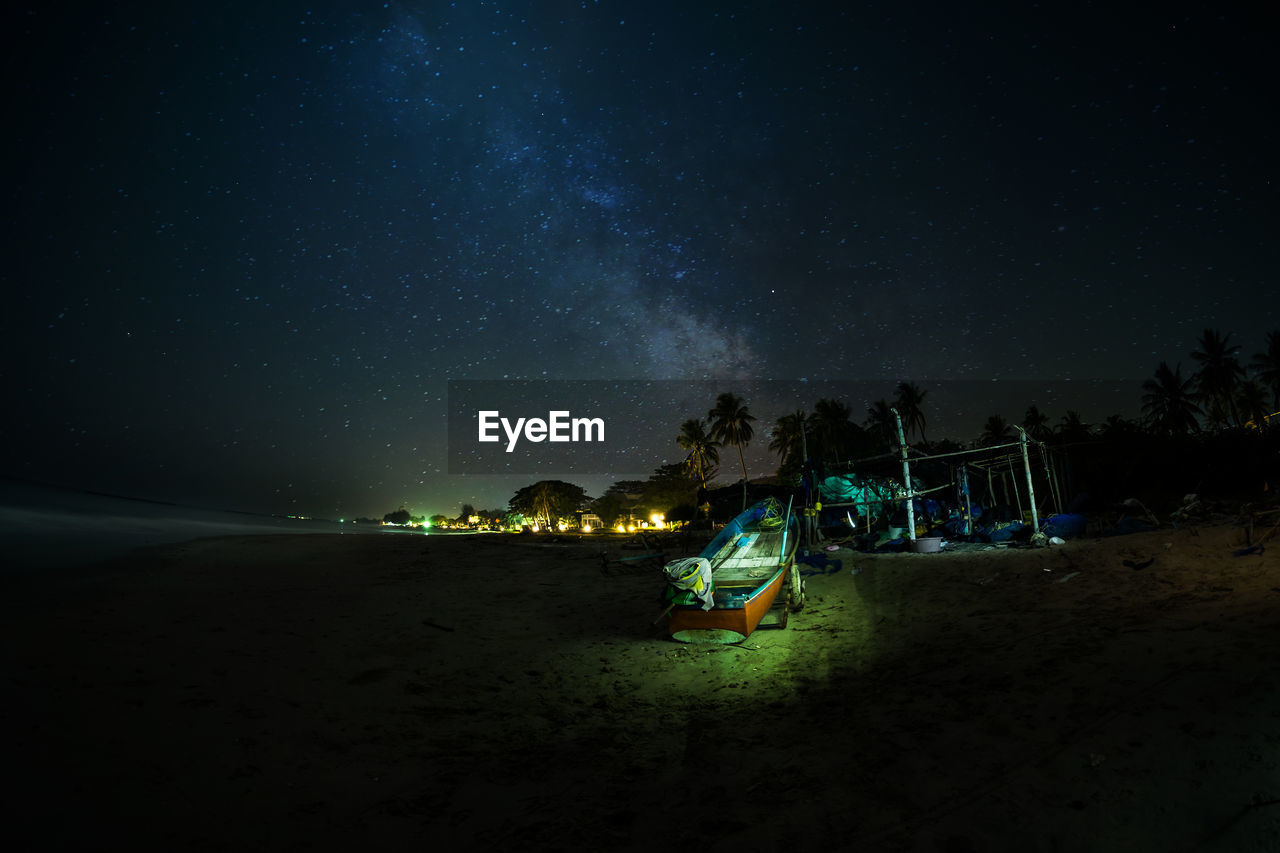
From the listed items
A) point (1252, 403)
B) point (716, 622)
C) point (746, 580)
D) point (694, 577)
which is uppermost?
point (1252, 403)

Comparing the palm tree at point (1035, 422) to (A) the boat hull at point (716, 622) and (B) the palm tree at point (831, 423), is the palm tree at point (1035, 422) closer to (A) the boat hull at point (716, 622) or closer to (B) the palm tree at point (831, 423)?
(B) the palm tree at point (831, 423)

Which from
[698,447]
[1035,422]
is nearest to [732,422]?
[698,447]

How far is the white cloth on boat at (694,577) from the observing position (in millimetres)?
10602

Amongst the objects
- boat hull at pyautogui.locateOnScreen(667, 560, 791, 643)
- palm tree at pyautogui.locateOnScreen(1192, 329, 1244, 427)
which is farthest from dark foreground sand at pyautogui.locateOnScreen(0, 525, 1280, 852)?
palm tree at pyautogui.locateOnScreen(1192, 329, 1244, 427)

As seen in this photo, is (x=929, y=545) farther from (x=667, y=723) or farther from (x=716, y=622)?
(x=667, y=723)

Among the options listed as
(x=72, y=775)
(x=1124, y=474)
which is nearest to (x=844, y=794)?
(x=72, y=775)

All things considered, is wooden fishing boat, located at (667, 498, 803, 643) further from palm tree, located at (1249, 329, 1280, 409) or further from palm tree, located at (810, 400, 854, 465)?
palm tree, located at (1249, 329, 1280, 409)

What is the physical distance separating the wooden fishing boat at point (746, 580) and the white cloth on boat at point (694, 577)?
0.24 meters

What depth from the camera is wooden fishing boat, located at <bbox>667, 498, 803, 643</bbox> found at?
10.6 metres

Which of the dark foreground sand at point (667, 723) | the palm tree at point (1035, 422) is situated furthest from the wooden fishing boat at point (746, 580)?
the palm tree at point (1035, 422)

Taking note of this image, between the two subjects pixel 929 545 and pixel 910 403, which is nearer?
pixel 929 545

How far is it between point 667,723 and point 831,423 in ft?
186

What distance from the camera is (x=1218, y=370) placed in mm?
53875

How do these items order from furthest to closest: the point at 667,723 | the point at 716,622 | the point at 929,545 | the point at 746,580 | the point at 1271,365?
1. the point at 1271,365
2. the point at 929,545
3. the point at 746,580
4. the point at 716,622
5. the point at 667,723
